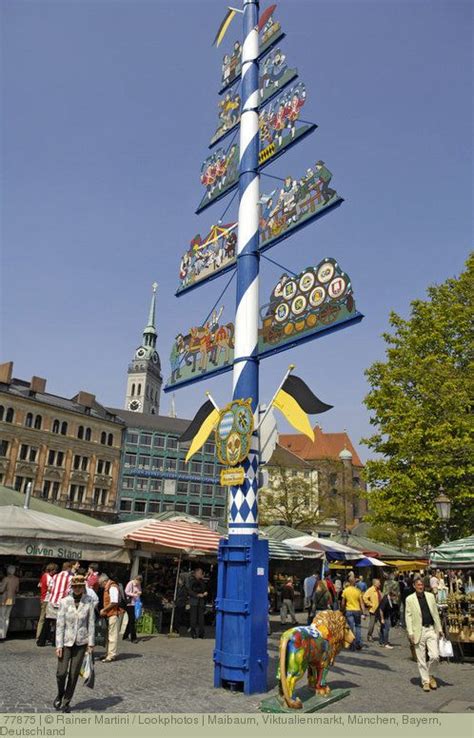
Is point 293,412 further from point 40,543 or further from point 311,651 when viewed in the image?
point 40,543

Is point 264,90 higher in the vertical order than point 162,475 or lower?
higher

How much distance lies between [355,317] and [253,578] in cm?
395

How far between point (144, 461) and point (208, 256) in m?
53.3

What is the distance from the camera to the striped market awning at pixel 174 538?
1431 centimetres

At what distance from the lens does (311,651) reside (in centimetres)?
702

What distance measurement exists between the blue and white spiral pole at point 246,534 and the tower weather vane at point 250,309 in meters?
0.02

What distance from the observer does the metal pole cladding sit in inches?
333

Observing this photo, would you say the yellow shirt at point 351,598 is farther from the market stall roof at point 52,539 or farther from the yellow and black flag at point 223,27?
the yellow and black flag at point 223,27

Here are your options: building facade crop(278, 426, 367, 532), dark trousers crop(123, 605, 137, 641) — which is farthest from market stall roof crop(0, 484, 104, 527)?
building facade crop(278, 426, 367, 532)

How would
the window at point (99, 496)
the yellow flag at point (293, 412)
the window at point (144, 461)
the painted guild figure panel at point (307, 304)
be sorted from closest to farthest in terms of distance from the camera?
the painted guild figure panel at point (307, 304), the yellow flag at point (293, 412), the window at point (99, 496), the window at point (144, 461)

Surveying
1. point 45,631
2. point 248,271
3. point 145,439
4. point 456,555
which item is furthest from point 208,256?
point 145,439

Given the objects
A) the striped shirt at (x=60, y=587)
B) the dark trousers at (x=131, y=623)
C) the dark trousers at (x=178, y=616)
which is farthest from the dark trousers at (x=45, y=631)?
the dark trousers at (x=178, y=616)

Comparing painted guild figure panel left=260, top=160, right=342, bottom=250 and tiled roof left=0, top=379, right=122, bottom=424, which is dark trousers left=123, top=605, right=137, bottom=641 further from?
tiled roof left=0, top=379, right=122, bottom=424

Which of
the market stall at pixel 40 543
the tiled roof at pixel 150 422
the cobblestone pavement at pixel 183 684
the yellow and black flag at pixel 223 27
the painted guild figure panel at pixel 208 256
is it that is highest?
the tiled roof at pixel 150 422
